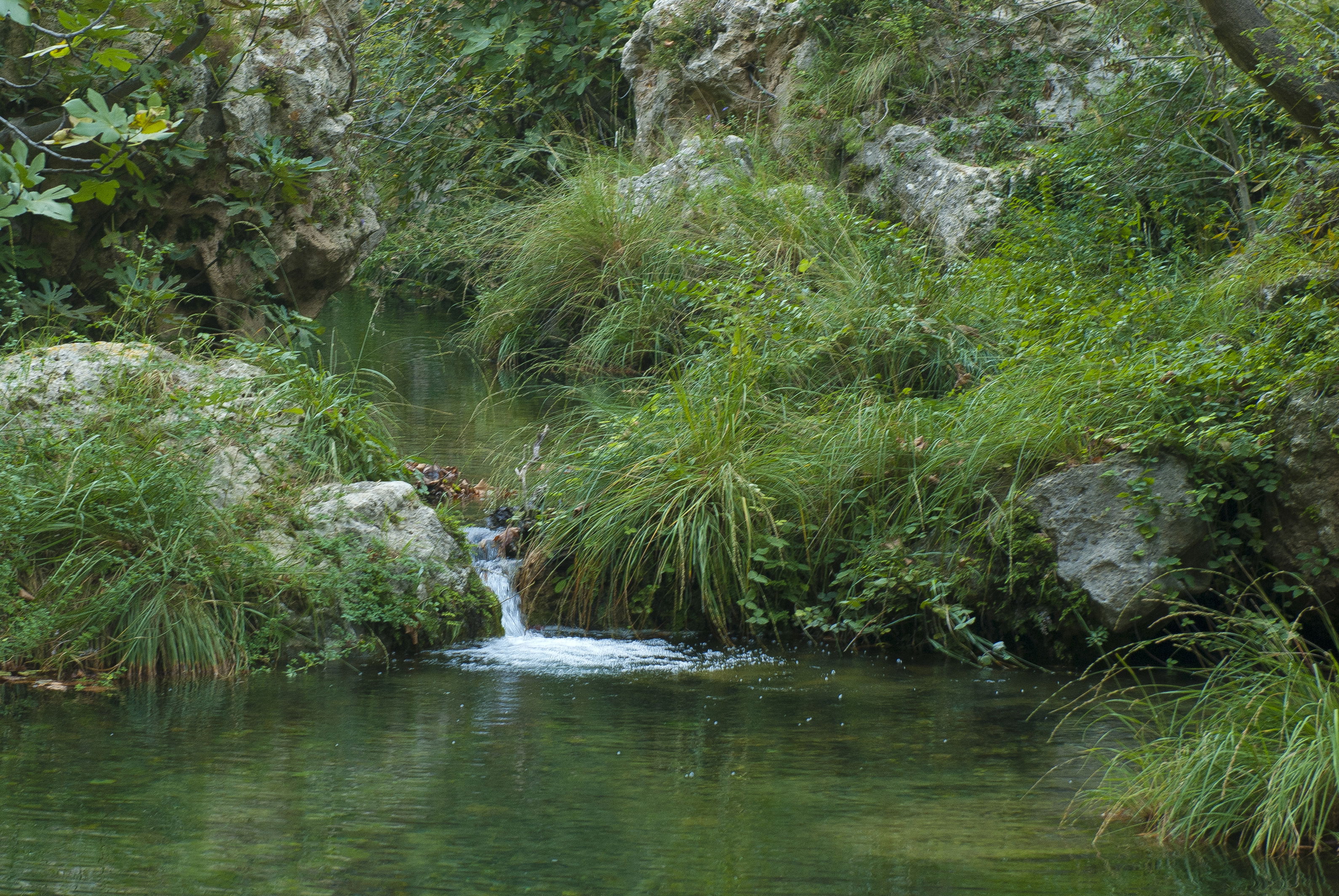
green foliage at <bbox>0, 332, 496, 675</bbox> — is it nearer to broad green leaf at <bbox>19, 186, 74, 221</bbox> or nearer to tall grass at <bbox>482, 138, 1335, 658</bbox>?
tall grass at <bbox>482, 138, 1335, 658</bbox>

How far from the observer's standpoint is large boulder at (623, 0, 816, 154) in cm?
1318

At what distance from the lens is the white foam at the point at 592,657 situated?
18.3 feet

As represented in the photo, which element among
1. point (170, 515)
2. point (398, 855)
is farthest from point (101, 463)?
point (398, 855)

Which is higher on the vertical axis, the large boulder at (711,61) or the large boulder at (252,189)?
the large boulder at (711,61)

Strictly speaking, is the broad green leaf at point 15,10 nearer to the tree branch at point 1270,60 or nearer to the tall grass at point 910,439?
the tall grass at point 910,439

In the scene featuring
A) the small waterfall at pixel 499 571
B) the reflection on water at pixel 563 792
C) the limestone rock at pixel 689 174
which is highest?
the limestone rock at pixel 689 174

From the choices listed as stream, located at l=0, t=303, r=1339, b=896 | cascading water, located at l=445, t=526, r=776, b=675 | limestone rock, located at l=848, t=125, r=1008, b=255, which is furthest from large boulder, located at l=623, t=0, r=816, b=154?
stream, located at l=0, t=303, r=1339, b=896

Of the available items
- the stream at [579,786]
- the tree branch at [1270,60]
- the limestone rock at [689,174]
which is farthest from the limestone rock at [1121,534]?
the limestone rock at [689,174]

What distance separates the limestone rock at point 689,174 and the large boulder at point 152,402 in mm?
5776

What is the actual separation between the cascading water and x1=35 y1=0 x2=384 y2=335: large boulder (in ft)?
12.0

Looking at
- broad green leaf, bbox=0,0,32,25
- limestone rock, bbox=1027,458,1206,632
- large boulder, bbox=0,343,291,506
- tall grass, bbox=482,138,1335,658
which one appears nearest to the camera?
broad green leaf, bbox=0,0,32,25

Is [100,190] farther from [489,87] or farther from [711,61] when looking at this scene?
[489,87]

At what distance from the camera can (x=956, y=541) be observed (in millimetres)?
5988

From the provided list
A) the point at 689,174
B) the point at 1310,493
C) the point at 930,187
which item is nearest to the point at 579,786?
the point at 1310,493
